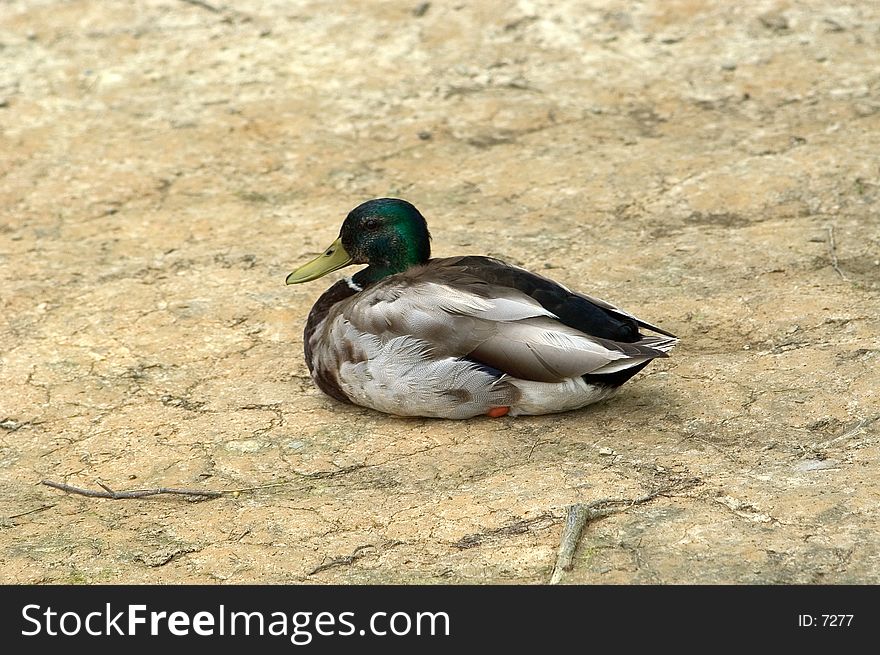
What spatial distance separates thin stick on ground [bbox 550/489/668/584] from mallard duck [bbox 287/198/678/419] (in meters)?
0.54

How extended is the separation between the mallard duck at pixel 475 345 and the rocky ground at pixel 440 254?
0.38 ft

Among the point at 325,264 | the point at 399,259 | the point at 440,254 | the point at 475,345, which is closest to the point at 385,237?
the point at 399,259

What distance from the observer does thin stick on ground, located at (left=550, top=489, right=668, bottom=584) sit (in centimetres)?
342

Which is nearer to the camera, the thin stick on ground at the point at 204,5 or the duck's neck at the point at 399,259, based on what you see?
the duck's neck at the point at 399,259

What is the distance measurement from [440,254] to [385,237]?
1.15m

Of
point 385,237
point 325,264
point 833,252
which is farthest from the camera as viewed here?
point 833,252

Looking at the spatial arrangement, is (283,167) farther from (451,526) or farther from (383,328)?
(451,526)

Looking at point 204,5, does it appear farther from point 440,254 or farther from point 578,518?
point 578,518

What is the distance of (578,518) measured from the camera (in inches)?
142

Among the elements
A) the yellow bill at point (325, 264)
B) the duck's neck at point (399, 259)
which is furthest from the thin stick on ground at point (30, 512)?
the duck's neck at point (399, 259)

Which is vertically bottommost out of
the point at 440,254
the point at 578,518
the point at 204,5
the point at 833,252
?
the point at 440,254

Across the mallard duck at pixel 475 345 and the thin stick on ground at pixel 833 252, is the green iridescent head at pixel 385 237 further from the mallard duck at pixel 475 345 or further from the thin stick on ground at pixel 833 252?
the thin stick on ground at pixel 833 252

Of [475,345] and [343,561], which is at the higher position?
[475,345]

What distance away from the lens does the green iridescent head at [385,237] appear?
477cm
